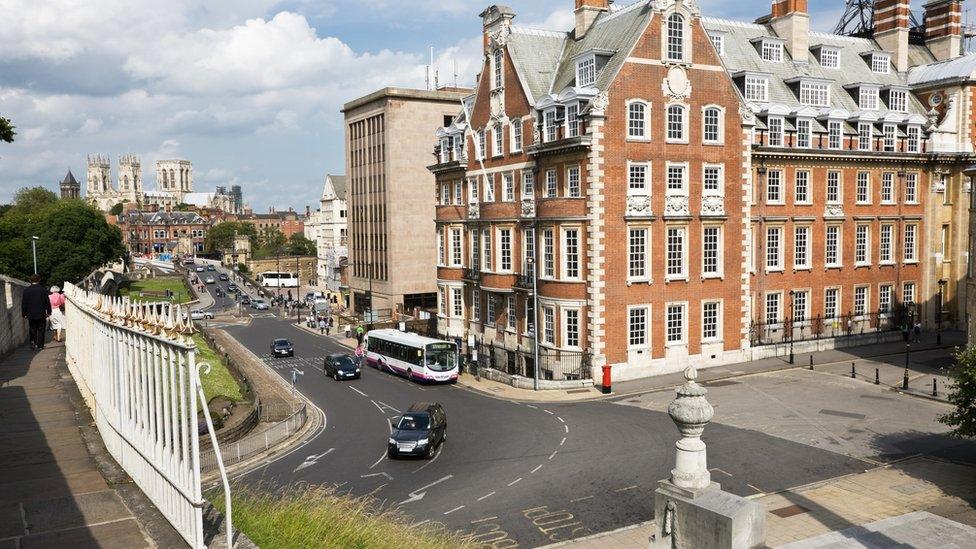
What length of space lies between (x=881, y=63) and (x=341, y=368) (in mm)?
45911

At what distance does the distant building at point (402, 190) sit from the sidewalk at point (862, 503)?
A: 5750 cm

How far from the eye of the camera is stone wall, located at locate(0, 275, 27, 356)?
21.8 metres

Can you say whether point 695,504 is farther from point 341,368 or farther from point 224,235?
point 224,235

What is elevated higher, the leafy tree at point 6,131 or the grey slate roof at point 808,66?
the grey slate roof at point 808,66

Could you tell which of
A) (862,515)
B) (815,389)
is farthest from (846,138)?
(862,515)

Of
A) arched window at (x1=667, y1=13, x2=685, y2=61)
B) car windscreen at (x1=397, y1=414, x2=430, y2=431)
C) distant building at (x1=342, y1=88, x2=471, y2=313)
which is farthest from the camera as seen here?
distant building at (x1=342, y1=88, x2=471, y2=313)

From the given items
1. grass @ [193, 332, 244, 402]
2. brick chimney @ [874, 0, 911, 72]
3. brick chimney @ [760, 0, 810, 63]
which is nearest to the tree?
grass @ [193, 332, 244, 402]

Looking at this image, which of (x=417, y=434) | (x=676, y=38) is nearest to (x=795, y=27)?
(x=676, y=38)

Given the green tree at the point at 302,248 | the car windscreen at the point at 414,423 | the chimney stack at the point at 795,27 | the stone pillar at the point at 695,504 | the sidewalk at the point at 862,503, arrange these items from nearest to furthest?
the stone pillar at the point at 695,504 → the sidewalk at the point at 862,503 → the car windscreen at the point at 414,423 → the chimney stack at the point at 795,27 → the green tree at the point at 302,248

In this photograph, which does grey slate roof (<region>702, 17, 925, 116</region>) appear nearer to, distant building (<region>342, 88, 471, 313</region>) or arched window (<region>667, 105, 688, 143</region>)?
arched window (<region>667, 105, 688, 143</region>)

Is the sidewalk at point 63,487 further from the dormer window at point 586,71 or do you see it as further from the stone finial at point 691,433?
the dormer window at point 586,71

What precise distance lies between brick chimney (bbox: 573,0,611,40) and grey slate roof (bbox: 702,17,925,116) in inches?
310

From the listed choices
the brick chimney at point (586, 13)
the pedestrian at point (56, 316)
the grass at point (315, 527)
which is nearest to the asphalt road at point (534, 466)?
the grass at point (315, 527)

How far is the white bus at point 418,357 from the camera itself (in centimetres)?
4212
